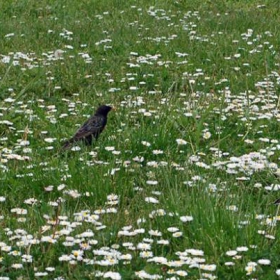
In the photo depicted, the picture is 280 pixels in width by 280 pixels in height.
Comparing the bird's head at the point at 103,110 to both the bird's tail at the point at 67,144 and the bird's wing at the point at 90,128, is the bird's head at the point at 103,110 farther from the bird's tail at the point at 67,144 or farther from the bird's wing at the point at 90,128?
the bird's tail at the point at 67,144

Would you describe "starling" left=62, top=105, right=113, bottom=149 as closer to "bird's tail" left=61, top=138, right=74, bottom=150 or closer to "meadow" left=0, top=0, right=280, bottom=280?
"bird's tail" left=61, top=138, right=74, bottom=150

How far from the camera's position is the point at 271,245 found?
180 inches

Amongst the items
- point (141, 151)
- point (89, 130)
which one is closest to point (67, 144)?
point (89, 130)

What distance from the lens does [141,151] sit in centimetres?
677

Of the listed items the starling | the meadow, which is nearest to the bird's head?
the starling

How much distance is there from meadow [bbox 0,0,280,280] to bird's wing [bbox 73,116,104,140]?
0.44ft

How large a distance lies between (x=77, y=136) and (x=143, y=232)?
2.56 m

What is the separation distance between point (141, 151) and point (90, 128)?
673mm

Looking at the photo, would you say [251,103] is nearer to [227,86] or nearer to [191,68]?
[227,86]

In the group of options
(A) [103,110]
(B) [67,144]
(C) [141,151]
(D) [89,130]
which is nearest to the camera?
(C) [141,151]

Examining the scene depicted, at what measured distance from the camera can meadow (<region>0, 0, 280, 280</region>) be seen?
14.8 feet

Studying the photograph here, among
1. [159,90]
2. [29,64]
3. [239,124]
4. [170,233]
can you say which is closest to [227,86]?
[159,90]

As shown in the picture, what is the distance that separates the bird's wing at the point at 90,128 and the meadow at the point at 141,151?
0.14 meters

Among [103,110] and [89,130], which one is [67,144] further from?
[103,110]
